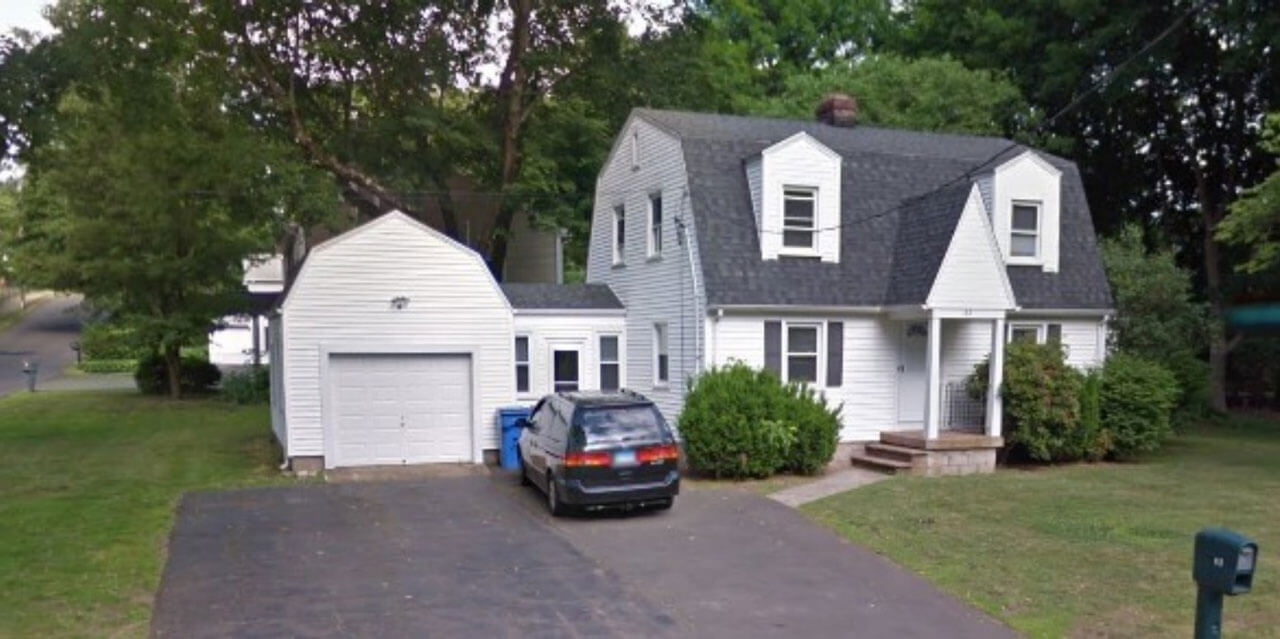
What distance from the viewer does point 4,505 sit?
12.6 meters

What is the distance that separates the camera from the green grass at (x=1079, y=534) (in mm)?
7969

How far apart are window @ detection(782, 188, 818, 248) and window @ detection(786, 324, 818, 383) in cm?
164

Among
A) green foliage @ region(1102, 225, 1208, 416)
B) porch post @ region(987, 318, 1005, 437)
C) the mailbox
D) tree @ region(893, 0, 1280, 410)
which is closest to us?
the mailbox

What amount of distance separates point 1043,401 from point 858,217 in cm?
487

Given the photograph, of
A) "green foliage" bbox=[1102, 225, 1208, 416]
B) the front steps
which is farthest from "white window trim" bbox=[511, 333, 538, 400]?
"green foliage" bbox=[1102, 225, 1208, 416]

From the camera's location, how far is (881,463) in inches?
642

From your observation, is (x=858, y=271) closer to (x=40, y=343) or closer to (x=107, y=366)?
(x=107, y=366)

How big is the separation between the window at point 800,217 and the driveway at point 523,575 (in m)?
5.98

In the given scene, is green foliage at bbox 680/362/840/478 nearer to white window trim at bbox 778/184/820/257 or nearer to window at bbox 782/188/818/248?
white window trim at bbox 778/184/820/257

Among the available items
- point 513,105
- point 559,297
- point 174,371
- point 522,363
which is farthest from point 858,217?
point 174,371

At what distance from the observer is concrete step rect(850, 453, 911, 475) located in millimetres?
15961

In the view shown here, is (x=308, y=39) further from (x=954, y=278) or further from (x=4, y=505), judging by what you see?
(x=954, y=278)

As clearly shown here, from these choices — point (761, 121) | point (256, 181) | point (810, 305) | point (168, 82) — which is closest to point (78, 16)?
point (168, 82)

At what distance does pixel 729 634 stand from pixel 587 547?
11.1ft
